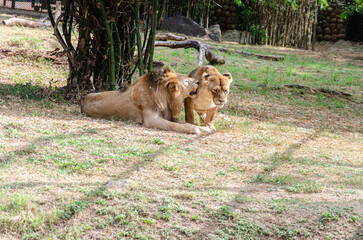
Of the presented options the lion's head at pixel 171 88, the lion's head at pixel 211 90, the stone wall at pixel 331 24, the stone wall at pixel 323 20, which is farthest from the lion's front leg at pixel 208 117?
the stone wall at pixel 331 24

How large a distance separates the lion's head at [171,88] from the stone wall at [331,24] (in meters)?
20.1

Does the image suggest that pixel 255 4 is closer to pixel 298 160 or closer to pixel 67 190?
pixel 298 160

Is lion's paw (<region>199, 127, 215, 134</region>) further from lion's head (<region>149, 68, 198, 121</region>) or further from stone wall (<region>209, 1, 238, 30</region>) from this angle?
stone wall (<region>209, 1, 238, 30</region>)

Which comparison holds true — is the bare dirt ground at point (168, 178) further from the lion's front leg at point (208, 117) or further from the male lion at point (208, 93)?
the male lion at point (208, 93)

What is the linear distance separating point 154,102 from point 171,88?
1.08ft

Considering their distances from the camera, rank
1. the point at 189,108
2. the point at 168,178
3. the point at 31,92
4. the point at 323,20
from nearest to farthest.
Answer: the point at 168,178 → the point at 189,108 → the point at 31,92 → the point at 323,20

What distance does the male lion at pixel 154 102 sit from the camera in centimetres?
633

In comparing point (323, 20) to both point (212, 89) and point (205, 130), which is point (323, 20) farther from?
point (205, 130)

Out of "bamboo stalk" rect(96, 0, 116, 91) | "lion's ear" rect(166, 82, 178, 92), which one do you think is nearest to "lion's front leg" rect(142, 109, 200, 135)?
"lion's ear" rect(166, 82, 178, 92)

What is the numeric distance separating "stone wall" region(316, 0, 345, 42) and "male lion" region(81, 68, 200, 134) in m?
20.1

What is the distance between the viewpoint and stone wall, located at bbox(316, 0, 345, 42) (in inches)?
947

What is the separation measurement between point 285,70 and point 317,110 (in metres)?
4.85

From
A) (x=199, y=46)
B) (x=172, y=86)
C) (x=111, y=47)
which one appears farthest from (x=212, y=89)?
(x=199, y=46)

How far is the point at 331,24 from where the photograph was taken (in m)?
24.5
